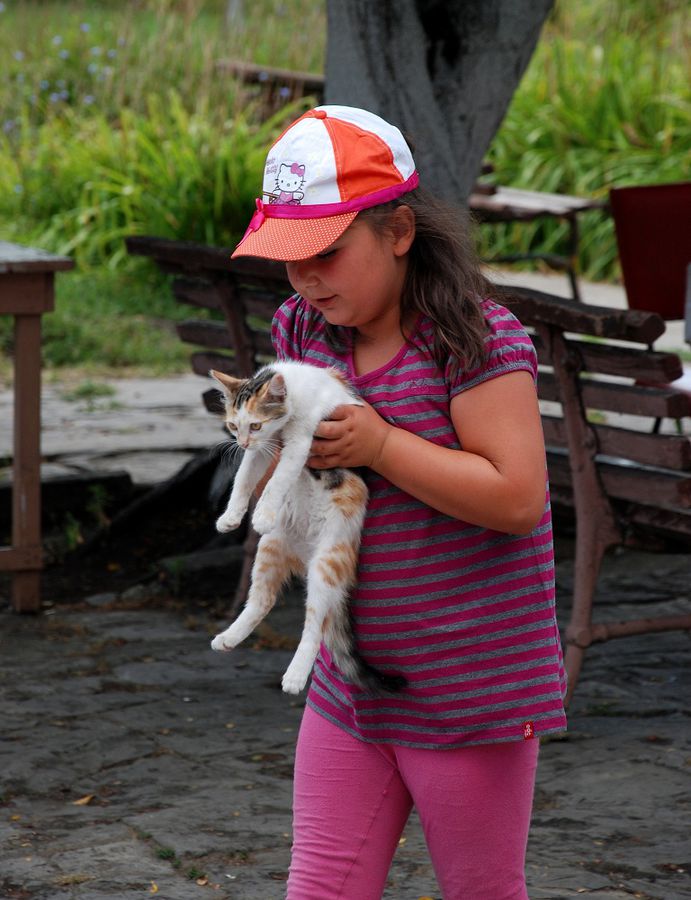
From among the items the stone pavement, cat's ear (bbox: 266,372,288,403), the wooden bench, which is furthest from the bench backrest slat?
cat's ear (bbox: 266,372,288,403)

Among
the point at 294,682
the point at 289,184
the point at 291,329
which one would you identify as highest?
the point at 289,184

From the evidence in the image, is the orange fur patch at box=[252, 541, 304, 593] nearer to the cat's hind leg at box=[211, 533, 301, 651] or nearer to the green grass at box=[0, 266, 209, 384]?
the cat's hind leg at box=[211, 533, 301, 651]

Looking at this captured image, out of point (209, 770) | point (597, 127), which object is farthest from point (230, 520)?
point (597, 127)

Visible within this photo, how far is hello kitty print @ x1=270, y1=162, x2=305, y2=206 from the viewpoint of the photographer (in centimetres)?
190

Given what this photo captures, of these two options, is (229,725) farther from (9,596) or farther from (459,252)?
(459,252)

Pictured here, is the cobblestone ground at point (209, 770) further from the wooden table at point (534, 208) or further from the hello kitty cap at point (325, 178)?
the wooden table at point (534, 208)

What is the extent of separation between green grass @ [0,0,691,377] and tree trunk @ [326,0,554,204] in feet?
15.1

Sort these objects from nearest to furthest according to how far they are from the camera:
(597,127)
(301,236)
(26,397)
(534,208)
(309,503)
Result: (301,236) < (309,503) < (26,397) < (534,208) < (597,127)

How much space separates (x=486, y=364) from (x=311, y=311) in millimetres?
365

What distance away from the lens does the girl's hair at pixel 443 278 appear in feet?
6.25

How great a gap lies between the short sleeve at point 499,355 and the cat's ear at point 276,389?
0.24 metres

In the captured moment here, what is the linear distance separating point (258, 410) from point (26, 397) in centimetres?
299

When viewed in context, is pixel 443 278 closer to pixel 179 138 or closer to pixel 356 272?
pixel 356 272

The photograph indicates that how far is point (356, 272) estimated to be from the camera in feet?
6.26
